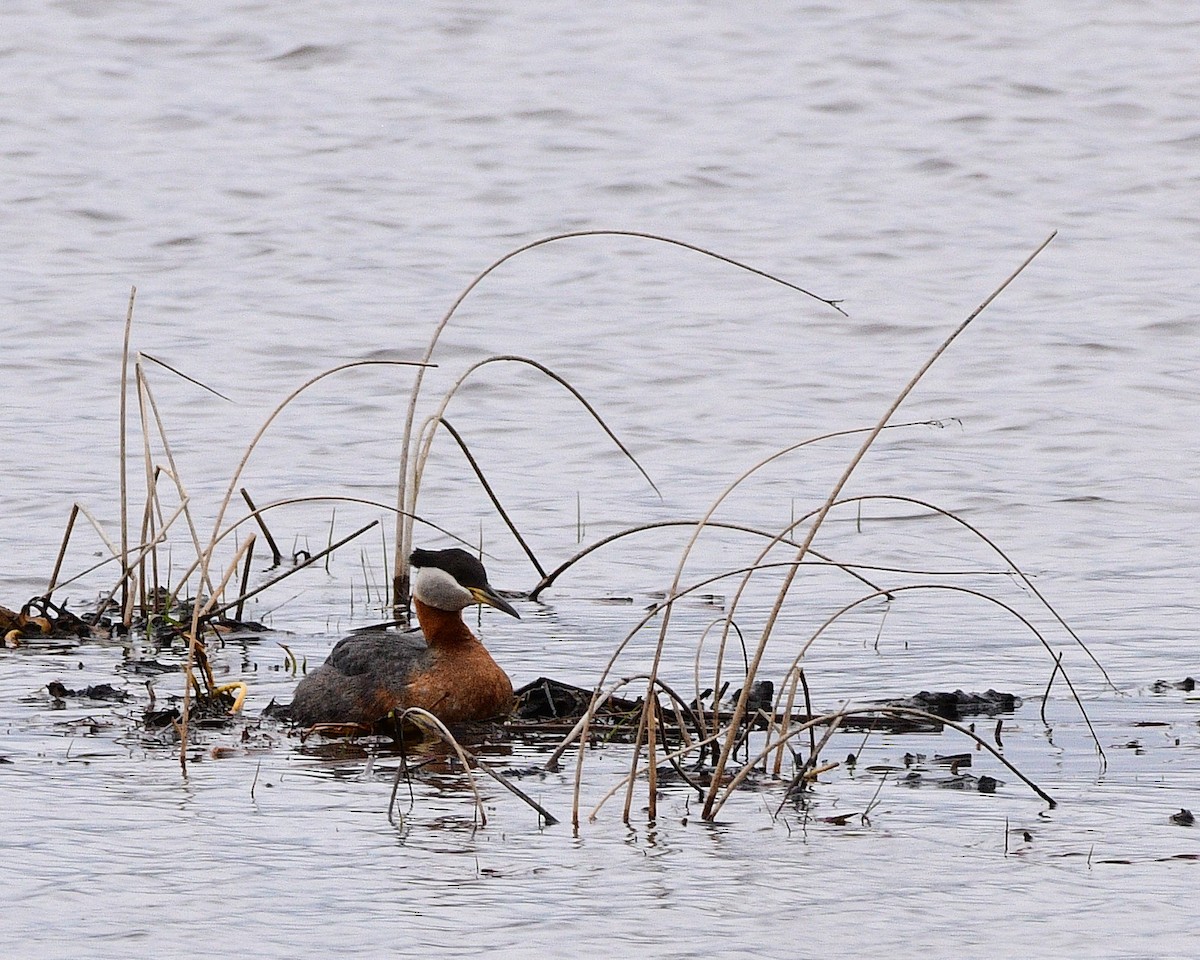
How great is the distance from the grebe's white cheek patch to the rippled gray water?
722 millimetres

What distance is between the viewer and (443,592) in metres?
8.97

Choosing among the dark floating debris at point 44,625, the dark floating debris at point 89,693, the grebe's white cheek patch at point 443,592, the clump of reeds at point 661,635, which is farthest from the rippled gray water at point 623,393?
the grebe's white cheek patch at point 443,592

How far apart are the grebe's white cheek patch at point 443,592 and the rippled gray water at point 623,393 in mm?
722

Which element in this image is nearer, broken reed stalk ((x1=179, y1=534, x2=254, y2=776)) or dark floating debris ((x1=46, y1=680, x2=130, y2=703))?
broken reed stalk ((x1=179, y1=534, x2=254, y2=776))

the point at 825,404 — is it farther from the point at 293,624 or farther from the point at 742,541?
the point at 293,624

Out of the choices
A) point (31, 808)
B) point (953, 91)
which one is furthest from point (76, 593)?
point (953, 91)

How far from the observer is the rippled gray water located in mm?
6316

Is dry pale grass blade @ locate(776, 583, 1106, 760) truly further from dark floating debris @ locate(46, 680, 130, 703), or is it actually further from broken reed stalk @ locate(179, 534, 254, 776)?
A: dark floating debris @ locate(46, 680, 130, 703)

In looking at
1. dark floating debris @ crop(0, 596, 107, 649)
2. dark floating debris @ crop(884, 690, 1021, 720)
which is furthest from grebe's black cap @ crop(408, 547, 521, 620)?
dark floating debris @ crop(0, 596, 107, 649)

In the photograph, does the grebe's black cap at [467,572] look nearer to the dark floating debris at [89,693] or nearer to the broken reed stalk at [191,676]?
Result: the broken reed stalk at [191,676]

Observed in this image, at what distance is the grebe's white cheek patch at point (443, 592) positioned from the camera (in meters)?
8.95

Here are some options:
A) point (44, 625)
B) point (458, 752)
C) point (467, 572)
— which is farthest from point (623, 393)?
point (458, 752)

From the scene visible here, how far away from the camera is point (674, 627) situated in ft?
34.6

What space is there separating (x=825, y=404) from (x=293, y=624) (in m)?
6.30
